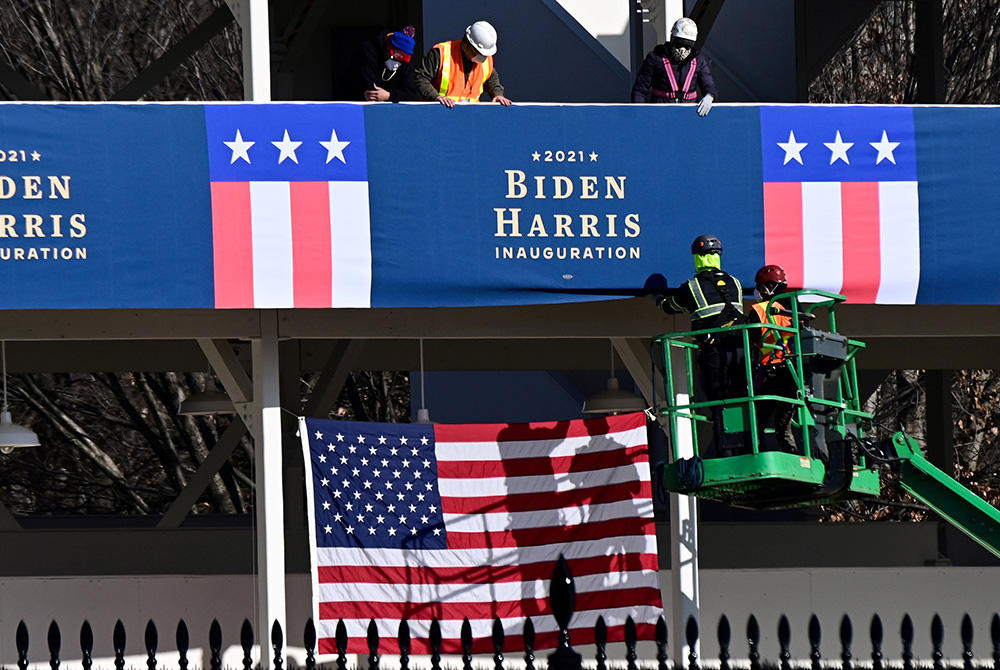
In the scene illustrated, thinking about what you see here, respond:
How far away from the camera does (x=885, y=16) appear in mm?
27562

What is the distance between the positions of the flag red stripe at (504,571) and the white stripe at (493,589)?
1.3 inches

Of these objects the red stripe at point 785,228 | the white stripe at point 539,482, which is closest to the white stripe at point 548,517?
the white stripe at point 539,482

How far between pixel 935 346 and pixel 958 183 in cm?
335

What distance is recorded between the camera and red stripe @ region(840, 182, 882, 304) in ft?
40.7

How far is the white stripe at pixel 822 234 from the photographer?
1240cm

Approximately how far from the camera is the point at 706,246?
1152 cm

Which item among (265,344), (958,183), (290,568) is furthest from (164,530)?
(958,183)

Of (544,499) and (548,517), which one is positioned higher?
(544,499)

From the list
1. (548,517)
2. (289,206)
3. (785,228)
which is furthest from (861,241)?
(289,206)

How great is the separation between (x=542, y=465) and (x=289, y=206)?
2968 mm

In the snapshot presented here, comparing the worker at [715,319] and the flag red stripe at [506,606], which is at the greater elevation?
the worker at [715,319]

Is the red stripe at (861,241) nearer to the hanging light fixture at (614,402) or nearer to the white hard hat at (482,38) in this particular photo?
the white hard hat at (482,38)

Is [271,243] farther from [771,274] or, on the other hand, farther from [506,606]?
[771,274]

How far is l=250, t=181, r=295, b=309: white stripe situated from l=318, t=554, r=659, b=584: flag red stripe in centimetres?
234
